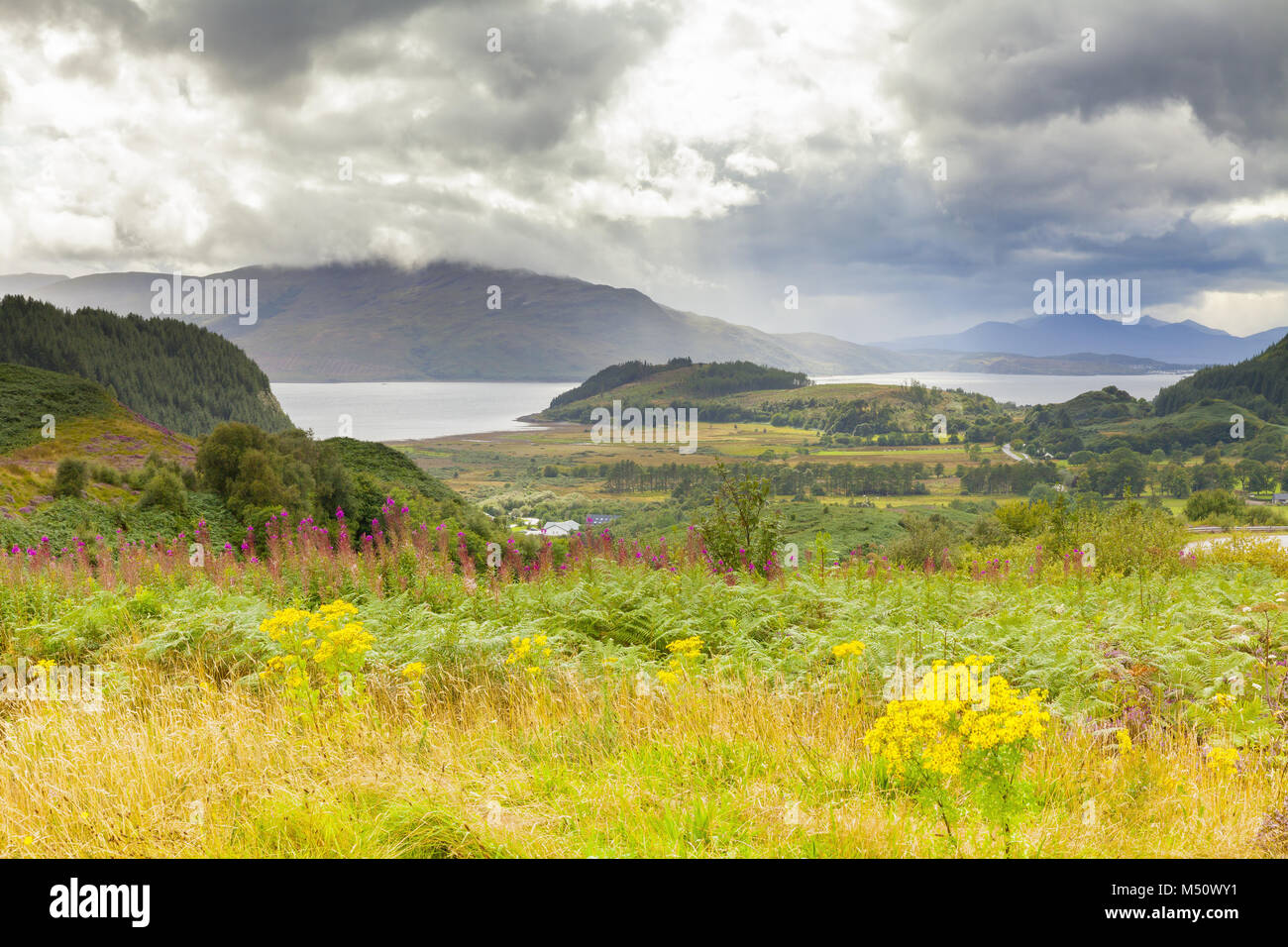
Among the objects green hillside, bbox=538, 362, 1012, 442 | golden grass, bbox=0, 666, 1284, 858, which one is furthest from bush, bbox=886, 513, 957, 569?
green hillside, bbox=538, 362, 1012, 442

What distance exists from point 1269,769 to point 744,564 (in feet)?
22.2

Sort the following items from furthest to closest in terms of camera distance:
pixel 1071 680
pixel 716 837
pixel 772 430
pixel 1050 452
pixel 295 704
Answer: pixel 772 430, pixel 1050 452, pixel 1071 680, pixel 295 704, pixel 716 837

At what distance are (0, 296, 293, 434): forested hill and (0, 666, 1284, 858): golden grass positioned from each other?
5362 cm

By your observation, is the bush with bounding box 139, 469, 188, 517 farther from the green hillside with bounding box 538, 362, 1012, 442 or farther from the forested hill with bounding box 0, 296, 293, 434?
the green hillside with bounding box 538, 362, 1012, 442

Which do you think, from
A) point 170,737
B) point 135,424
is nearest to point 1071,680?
point 170,737

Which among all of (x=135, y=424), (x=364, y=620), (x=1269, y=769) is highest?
(x=135, y=424)

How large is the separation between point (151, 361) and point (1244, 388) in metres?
208

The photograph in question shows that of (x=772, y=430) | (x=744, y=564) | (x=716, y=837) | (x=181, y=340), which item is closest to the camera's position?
(x=716, y=837)

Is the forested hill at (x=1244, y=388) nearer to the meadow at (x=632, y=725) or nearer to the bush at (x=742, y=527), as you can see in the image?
the bush at (x=742, y=527)

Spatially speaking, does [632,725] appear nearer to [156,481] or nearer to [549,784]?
[549,784]

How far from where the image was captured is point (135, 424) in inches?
916

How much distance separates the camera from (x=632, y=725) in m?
4.75

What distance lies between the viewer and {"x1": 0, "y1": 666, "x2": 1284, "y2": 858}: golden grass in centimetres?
348

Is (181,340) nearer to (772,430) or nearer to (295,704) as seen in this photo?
(295,704)
